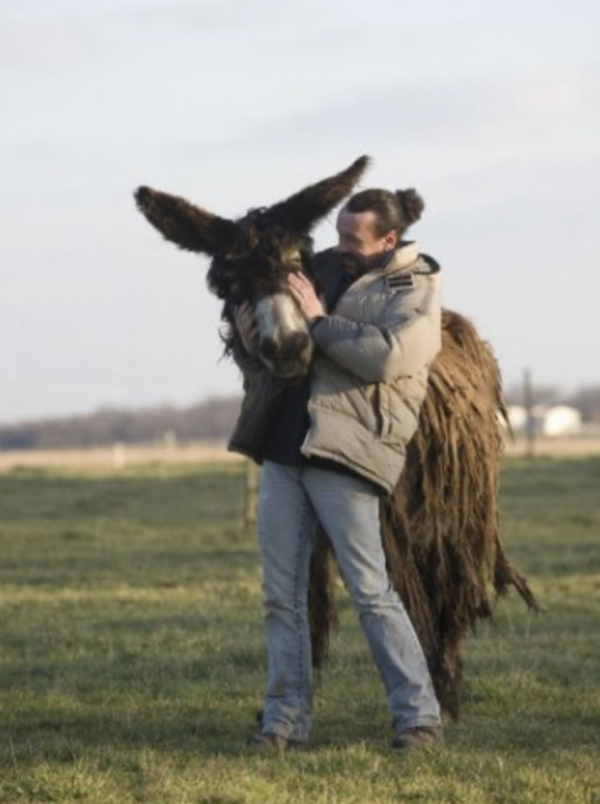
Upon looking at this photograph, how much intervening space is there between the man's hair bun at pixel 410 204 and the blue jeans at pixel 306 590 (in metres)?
1.09

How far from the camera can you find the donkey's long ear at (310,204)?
7.70 m

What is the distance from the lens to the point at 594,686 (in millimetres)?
9664

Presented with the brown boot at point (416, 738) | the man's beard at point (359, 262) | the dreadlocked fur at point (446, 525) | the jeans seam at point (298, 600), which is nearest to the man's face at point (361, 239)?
the man's beard at point (359, 262)

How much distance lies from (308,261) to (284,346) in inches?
21.1

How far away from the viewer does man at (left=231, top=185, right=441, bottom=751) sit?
24.7 feet

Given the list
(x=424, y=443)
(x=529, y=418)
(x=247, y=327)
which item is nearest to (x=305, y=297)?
(x=247, y=327)

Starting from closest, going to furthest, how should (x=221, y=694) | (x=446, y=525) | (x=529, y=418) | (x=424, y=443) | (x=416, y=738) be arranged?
1. (x=416, y=738)
2. (x=424, y=443)
3. (x=446, y=525)
4. (x=221, y=694)
5. (x=529, y=418)

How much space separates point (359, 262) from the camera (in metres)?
7.85

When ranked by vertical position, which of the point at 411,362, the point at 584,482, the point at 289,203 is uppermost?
the point at 289,203

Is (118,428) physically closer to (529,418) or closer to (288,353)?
(529,418)

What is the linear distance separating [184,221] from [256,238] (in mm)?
300

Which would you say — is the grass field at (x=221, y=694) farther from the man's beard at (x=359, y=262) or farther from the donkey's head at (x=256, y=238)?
the man's beard at (x=359, y=262)

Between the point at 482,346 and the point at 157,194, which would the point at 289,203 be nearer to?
the point at 157,194

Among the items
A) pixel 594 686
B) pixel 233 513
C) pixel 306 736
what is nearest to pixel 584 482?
pixel 233 513
